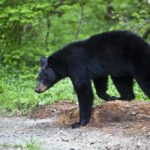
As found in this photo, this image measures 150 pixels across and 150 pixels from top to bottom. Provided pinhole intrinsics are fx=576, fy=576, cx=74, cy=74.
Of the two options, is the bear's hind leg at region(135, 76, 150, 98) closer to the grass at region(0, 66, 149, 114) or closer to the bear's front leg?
the bear's front leg

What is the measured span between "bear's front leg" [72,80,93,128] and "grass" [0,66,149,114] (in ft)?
5.82

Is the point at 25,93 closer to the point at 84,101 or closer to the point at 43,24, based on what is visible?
the point at 84,101

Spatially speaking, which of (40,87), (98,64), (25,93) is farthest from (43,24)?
(98,64)

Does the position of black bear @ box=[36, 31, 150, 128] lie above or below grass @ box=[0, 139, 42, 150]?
above

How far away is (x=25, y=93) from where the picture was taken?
12273 millimetres

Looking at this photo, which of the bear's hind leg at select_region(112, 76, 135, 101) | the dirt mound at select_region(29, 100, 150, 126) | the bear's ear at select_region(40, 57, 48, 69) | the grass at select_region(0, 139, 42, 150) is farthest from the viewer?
the bear's hind leg at select_region(112, 76, 135, 101)

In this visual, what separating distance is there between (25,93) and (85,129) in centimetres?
372

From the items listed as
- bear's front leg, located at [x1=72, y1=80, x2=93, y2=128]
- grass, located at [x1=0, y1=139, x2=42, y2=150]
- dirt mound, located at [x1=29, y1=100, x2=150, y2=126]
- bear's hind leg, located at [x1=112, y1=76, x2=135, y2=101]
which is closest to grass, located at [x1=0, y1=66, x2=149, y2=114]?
bear's hind leg, located at [x1=112, y1=76, x2=135, y2=101]

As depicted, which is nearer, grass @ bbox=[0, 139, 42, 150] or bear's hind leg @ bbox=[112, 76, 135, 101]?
grass @ bbox=[0, 139, 42, 150]

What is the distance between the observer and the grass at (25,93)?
11.0 metres

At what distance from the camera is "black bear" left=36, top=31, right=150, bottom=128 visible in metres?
8.95


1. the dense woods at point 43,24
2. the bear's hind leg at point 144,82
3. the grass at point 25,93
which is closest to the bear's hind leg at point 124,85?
the bear's hind leg at point 144,82

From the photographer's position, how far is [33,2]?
16.0m

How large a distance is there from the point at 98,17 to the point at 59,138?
55.0ft
